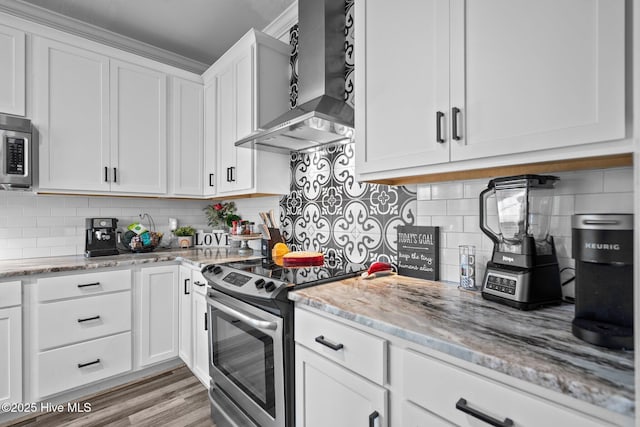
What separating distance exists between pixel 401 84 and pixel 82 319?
8.05 feet

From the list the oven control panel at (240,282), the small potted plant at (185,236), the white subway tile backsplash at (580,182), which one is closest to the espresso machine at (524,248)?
the white subway tile backsplash at (580,182)

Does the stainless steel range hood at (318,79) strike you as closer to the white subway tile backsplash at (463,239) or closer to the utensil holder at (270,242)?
the utensil holder at (270,242)

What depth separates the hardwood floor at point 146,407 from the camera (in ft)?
6.22

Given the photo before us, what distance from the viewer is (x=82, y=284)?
83.0 inches

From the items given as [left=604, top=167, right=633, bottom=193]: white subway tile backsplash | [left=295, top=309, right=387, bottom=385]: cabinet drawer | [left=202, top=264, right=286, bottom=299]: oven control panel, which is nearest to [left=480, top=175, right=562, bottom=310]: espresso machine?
[left=604, top=167, right=633, bottom=193]: white subway tile backsplash

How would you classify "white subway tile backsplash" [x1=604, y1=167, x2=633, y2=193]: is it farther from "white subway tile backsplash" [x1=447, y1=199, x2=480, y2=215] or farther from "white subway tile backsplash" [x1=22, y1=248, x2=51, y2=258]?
"white subway tile backsplash" [x1=22, y1=248, x2=51, y2=258]

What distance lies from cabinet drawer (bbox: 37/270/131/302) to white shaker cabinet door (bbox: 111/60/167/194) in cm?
73

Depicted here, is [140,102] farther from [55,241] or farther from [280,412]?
[280,412]

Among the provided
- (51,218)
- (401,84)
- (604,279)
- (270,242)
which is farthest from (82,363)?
(604,279)

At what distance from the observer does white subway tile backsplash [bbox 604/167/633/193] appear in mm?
1058

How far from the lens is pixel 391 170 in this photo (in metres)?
1.36

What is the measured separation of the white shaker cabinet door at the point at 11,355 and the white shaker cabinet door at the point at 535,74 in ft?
8.55

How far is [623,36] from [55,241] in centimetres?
352

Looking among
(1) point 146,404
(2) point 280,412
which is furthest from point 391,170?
(1) point 146,404
